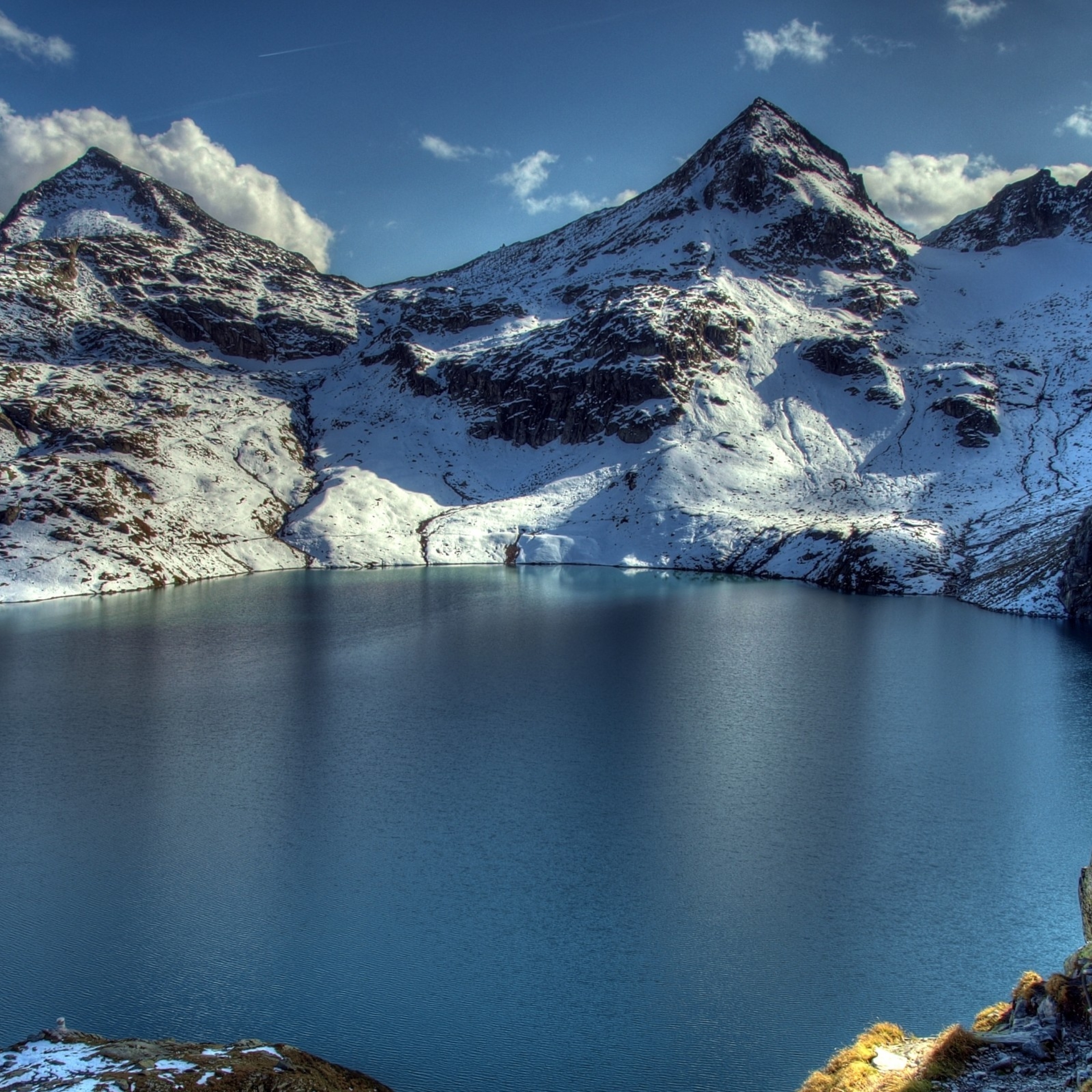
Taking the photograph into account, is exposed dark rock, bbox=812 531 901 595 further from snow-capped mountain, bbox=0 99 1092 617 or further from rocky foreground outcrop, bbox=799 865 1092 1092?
rocky foreground outcrop, bbox=799 865 1092 1092

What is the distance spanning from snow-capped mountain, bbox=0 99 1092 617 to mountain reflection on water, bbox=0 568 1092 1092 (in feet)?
128

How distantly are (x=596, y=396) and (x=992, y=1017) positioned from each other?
398ft

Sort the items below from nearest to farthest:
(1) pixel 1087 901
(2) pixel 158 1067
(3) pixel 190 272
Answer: (1) pixel 1087 901 < (2) pixel 158 1067 < (3) pixel 190 272

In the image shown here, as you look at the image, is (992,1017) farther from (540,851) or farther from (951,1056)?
(540,851)

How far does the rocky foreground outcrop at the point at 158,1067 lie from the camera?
12.2 m

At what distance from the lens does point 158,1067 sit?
1271 centimetres

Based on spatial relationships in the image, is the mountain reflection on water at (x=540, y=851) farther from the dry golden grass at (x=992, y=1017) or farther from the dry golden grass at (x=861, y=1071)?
the dry golden grass at (x=992, y=1017)

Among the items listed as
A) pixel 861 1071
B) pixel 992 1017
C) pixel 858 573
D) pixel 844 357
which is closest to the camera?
pixel 861 1071

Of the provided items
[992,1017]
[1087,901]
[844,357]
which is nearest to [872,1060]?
[992,1017]

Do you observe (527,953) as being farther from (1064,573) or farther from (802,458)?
(802,458)

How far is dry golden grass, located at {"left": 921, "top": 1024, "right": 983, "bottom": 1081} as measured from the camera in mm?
12016

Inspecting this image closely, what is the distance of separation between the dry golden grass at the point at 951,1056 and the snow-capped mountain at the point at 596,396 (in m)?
64.1

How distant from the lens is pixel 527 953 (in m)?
20.8

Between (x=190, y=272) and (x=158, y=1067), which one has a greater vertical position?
(x=190, y=272)
